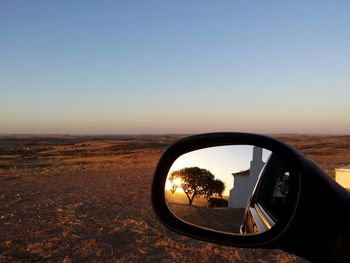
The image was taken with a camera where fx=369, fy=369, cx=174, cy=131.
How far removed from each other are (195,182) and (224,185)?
0.20 meters

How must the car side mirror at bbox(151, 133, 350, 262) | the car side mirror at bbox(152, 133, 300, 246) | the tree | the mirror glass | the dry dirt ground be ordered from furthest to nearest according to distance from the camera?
1. the dry dirt ground
2. the tree
3. the mirror glass
4. the car side mirror at bbox(152, 133, 300, 246)
5. the car side mirror at bbox(151, 133, 350, 262)

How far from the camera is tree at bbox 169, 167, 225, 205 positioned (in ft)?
6.34

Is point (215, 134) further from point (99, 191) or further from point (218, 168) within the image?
point (99, 191)

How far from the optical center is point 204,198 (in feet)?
6.54

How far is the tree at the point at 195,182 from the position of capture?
76.0 inches

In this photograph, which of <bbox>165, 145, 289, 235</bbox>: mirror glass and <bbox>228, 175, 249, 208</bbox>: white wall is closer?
<bbox>165, 145, 289, 235</bbox>: mirror glass

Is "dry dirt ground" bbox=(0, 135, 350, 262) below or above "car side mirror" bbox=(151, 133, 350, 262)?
below

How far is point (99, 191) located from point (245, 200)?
11.7 metres

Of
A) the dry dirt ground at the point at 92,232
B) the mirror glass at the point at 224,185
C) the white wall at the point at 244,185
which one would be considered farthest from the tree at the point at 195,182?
the dry dirt ground at the point at 92,232

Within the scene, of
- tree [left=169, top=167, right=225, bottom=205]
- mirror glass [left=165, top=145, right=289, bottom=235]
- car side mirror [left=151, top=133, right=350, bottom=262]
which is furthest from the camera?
tree [left=169, top=167, right=225, bottom=205]

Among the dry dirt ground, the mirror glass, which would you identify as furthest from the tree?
the dry dirt ground

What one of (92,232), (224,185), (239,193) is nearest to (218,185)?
(224,185)

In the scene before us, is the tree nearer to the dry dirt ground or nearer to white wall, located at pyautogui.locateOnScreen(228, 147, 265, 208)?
white wall, located at pyautogui.locateOnScreen(228, 147, 265, 208)

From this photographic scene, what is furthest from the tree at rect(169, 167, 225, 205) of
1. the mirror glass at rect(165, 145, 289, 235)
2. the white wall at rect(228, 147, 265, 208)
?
the white wall at rect(228, 147, 265, 208)
